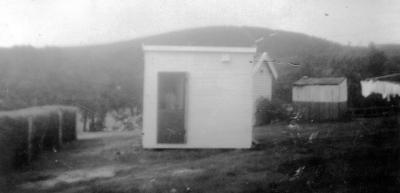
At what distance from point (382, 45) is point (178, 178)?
16.2 feet

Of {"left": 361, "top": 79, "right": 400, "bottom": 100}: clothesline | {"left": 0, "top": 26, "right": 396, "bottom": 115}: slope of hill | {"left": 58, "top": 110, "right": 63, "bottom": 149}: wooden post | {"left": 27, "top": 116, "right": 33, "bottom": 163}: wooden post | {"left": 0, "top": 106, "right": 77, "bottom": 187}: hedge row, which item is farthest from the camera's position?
{"left": 361, "top": 79, "right": 400, "bottom": 100}: clothesline

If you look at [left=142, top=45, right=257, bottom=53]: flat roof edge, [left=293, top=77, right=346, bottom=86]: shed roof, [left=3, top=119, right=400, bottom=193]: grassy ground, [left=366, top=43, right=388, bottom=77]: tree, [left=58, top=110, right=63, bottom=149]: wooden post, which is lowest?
[left=3, top=119, right=400, bottom=193]: grassy ground

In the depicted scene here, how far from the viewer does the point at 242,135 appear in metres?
8.33

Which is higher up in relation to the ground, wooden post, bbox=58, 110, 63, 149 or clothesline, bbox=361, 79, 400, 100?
clothesline, bbox=361, 79, 400, 100

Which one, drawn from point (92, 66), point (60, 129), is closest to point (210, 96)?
point (92, 66)

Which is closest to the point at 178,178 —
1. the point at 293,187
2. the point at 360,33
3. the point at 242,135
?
the point at 293,187

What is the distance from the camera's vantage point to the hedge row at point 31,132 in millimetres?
6258

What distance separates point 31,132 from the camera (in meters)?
7.07

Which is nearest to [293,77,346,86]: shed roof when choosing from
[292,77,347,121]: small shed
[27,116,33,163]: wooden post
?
[292,77,347,121]: small shed

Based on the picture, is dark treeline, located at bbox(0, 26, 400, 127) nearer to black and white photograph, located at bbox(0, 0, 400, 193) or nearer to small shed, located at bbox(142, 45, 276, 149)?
black and white photograph, located at bbox(0, 0, 400, 193)

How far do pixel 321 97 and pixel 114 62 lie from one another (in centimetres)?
510

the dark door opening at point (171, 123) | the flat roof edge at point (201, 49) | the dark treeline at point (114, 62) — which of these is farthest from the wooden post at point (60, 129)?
the flat roof edge at point (201, 49)

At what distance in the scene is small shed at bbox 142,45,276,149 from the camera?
819 centimetres

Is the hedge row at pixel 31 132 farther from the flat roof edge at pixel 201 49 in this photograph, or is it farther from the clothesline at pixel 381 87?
the clothesline at pixel 381 87
